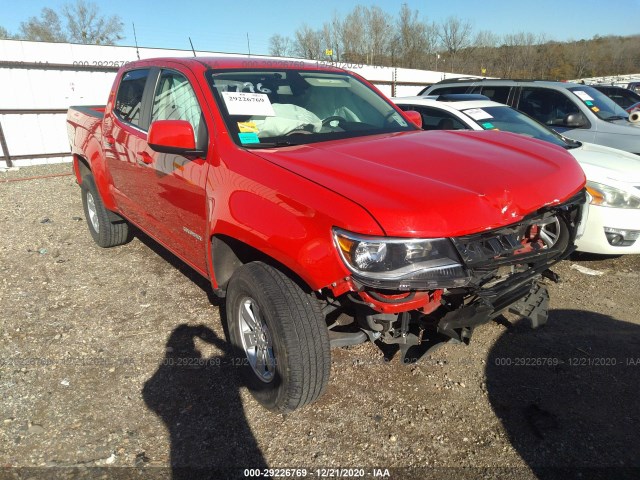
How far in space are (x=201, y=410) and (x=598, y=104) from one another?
23.6 ft

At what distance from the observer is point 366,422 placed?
2.56 m

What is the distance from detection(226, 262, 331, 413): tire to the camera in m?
2.23

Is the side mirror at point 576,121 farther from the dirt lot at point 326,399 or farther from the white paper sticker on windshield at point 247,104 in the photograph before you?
the white paper sticker on windshield at point 247,104

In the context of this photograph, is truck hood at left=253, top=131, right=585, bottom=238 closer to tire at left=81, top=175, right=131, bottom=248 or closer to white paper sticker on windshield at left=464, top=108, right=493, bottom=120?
white paper sticker on windshield at left=464, top=108, right=493, bottom=120

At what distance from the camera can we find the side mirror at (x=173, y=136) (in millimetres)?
2609

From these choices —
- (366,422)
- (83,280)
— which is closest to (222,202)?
(366,422)

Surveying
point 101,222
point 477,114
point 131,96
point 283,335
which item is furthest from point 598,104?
point 101,222

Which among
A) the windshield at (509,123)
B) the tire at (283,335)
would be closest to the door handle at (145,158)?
the tire at (283,335)

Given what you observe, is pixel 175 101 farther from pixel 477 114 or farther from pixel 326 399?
pixel 477 114

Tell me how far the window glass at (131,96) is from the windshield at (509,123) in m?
3.57

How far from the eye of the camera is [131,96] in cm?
396

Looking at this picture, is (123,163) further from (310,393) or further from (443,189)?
(443,189)

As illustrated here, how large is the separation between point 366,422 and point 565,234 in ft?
4.96

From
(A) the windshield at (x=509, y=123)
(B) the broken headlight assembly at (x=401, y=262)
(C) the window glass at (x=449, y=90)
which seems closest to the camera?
(B) the broken headlight assembly at (x=401, y=262)
